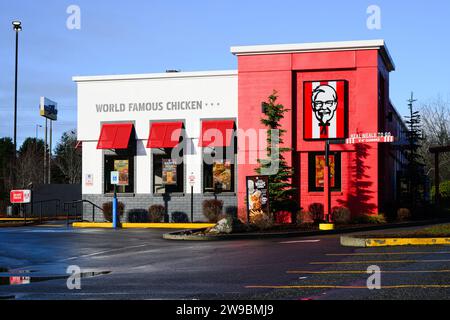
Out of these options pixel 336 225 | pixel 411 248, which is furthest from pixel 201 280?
pixel 336 225

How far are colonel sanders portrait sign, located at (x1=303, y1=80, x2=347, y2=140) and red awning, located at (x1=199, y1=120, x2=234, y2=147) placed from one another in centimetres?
366

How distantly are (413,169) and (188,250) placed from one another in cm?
2377

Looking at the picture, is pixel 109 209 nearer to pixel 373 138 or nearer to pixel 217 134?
pixel 217 134

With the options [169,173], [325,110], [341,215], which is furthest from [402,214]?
[169,173]

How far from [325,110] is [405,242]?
14.6 m

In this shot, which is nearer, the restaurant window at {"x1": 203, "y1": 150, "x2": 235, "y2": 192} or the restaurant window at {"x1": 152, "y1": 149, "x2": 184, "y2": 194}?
the restaurant window at {"x1": 203, "y1": 150, "x2": 235, "y2": 192}

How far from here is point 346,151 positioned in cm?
3120

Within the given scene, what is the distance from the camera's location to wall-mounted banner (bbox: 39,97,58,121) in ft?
180

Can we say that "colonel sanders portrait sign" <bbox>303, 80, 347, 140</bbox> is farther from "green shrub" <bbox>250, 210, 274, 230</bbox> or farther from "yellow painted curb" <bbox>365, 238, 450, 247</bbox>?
"yellow painted curb" <bbox>365, 238, 450, 247</bbox>

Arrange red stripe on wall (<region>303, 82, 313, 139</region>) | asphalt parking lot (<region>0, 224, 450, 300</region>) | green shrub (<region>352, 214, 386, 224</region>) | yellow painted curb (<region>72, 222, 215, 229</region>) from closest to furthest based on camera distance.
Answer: asphalt parking lot (<region>0, 224, 450, 300</region>)
green shrub (<region>352, 214, 386, 224</region>)
yellow painted curb (<region>72, 222, 215, 229</region>)
red stripe on wall (<region>303, 82, 313, 139</region>)

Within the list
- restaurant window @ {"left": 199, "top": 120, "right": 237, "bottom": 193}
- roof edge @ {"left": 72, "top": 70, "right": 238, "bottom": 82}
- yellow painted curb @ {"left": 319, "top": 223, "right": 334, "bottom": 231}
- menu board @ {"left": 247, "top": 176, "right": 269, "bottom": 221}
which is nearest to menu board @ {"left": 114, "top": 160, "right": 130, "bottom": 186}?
restaurant window @ {"left": 199, "top": 120, "right": 237, "bottom": 193}

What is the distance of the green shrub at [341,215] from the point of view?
28594mm

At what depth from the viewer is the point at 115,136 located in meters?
33.8

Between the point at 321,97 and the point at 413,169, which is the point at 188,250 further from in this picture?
the point at 413,169
